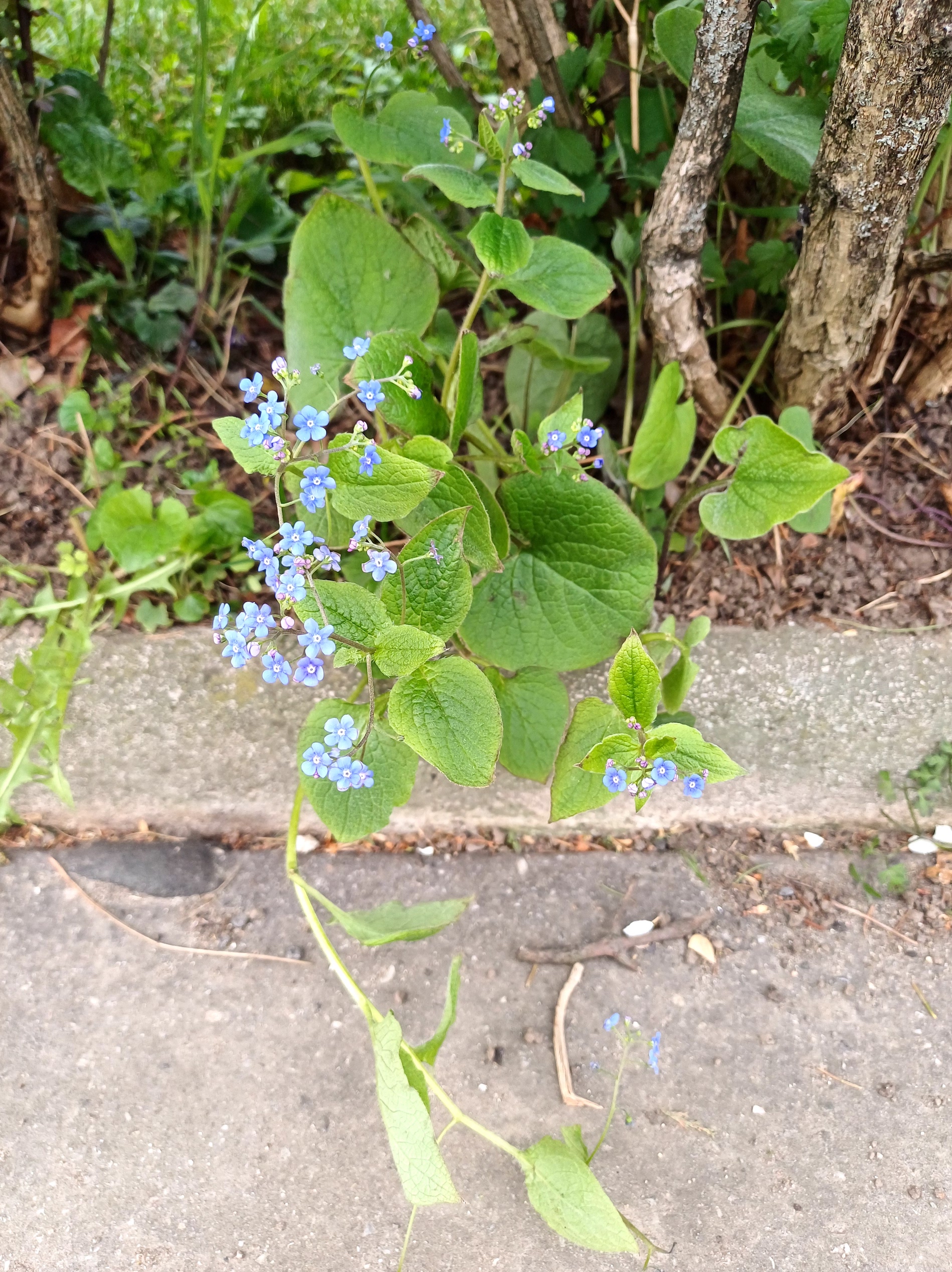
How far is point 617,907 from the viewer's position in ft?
5.39

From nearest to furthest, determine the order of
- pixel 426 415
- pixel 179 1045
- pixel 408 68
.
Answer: pixel 426 415 → pixel 179 1045 → pixel 408 68

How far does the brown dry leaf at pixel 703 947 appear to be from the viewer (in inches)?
62.7

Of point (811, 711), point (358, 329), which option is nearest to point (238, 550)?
point (358, 329)

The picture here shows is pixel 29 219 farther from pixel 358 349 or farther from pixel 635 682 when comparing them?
pixel 635 682

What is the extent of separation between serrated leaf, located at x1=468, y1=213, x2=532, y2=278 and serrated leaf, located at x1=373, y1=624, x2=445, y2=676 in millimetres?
466

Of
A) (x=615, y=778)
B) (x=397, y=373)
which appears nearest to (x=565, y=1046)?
(x=615, y=778)

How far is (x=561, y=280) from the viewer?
1.26 metres

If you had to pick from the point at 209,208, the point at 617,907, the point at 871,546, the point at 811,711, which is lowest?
the point at 617,907

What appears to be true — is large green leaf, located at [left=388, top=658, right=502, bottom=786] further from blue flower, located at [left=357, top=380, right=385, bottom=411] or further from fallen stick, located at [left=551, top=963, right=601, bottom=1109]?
fallen stick, located at [left=551, top=963, right=601, bottom=1109]

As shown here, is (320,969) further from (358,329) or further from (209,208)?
(209,208)

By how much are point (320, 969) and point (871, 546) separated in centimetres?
120

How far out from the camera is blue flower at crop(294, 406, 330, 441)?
3.11 feet

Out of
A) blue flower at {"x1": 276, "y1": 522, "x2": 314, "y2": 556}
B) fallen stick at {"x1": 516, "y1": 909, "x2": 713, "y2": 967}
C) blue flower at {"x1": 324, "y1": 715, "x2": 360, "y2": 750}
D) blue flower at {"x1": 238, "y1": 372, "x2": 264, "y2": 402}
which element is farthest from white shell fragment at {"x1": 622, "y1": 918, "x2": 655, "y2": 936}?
blue flower at {"x1": 238, "y1": 372, "x2": 264, "y2": 402}

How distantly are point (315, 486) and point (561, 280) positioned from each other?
1.73 ft
